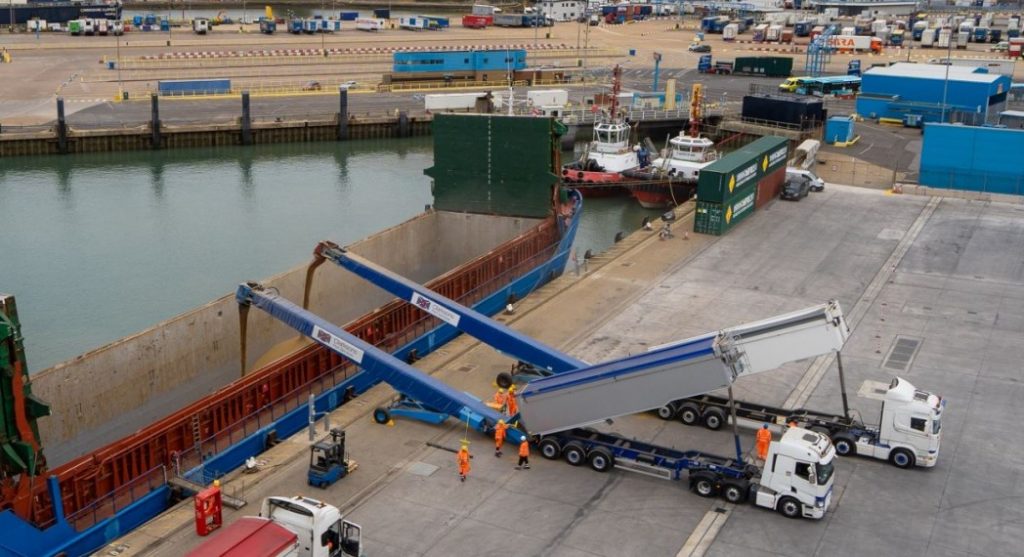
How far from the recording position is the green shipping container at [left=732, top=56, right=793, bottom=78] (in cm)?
10306

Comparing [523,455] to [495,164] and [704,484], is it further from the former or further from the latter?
[495,164]

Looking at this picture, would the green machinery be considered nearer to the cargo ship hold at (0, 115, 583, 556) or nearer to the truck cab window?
the cargo ship hold at (0, 115, 583, 556)

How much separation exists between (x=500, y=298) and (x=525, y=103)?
42.3 meters

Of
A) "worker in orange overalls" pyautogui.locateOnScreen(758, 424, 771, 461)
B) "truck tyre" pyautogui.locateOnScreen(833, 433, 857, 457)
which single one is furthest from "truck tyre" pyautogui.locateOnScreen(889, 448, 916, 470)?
"worker in orange overalls" pyautogui.locateOnScreen(758, 424, 771, 461)

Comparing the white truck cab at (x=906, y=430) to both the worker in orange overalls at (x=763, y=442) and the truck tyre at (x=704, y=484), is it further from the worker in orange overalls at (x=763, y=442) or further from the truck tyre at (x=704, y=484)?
the truck tyre at (x=704, y=484)

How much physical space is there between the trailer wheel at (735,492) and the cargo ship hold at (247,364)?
33.4 feet

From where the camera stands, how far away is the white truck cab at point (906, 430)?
78.6 ft

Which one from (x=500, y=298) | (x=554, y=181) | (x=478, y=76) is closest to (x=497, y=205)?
(x=554, y=181)

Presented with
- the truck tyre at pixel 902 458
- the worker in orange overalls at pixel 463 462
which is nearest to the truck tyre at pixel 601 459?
the worker in orange overalls at pixel 463 462

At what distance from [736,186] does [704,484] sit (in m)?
24.9

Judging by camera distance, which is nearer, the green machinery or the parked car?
the green machinery

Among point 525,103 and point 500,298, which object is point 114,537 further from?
point 525,103

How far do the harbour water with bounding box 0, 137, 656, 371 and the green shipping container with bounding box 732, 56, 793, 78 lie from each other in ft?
136

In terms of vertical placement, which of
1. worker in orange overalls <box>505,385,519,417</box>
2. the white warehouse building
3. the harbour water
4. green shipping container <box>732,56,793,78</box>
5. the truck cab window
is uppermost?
the white warehouse building
